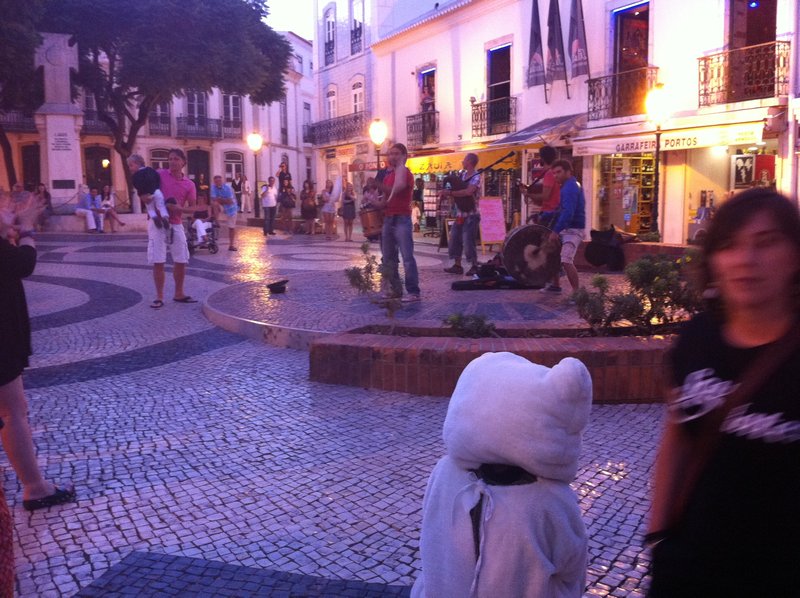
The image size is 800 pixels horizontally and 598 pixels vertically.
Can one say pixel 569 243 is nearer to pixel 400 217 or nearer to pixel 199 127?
pixel 400 217

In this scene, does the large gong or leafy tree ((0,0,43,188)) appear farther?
leafy tree ((0,0,43,188))

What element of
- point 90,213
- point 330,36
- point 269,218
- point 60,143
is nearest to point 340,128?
point 330,36

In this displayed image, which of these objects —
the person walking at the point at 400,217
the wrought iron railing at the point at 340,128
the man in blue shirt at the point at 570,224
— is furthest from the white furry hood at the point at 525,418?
the wrought iron railing at the point at 340,128

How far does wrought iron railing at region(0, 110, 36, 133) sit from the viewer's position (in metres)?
40.1

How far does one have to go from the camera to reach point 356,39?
32594mm

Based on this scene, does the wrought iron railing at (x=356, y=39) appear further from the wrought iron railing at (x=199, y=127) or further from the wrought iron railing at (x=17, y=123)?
the wrought iron railing at (x=17, y=123)

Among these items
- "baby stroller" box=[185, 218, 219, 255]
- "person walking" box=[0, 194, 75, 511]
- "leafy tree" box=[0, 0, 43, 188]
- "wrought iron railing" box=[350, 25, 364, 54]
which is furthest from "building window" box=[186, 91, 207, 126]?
"person walking" box=[0, 194, 75, 511]

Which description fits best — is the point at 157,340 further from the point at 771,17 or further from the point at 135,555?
the point at 771,17

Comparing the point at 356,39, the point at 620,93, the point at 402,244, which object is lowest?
the point at 402,244

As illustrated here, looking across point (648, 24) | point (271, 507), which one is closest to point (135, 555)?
point (271, 507)

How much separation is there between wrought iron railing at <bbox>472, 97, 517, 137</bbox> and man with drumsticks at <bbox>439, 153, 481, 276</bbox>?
12.0 m

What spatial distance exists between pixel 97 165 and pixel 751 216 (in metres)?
46.2

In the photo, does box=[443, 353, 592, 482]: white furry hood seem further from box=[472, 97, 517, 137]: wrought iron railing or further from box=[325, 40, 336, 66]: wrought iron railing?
box=[325, 40, 336, 66]: wrought iron railing

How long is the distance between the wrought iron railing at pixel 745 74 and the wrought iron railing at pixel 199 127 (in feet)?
116
